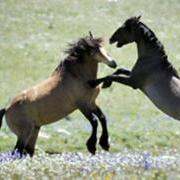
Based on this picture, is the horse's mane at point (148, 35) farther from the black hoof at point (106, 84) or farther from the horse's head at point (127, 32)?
the black hoof at point (106, 84)

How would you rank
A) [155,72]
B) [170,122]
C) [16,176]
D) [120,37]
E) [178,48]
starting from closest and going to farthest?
[16,176], [155,72], [120,37], [170,122], [178,48]

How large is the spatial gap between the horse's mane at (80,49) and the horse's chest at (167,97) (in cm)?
259

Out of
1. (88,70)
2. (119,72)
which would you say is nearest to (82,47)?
(88,70)

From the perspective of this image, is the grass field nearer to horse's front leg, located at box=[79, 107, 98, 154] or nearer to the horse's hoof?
horse's front leg, located at box=[79, 107, 98, 154]

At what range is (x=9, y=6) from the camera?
4816 cm

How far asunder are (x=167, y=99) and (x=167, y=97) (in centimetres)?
5

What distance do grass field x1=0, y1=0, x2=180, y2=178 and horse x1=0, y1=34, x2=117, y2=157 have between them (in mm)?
3241

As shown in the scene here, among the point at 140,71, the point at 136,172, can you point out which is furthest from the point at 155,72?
the point at 136,172

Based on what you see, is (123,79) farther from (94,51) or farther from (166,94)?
(94,51)

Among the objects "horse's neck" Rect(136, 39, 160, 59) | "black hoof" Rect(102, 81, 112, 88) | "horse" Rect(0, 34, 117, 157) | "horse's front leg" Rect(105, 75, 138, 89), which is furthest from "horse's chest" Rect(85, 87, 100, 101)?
"horse's neck" Rect(136, 39, 160, 59)

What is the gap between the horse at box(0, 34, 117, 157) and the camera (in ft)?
62.6

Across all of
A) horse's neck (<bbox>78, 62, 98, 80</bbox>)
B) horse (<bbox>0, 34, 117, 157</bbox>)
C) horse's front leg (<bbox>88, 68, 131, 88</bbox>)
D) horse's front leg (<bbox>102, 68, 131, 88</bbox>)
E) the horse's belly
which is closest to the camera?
the horse's belly

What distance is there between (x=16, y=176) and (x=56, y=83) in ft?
33.3

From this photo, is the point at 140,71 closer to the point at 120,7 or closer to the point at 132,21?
the point at 132,21
